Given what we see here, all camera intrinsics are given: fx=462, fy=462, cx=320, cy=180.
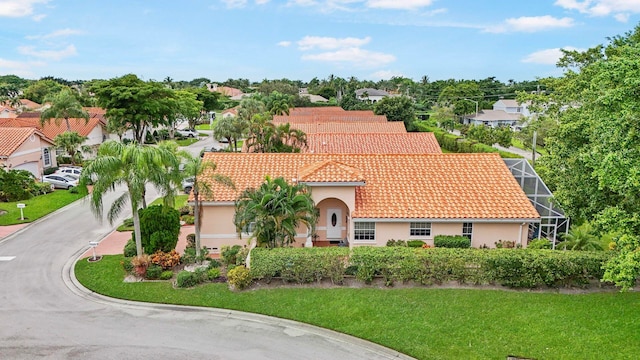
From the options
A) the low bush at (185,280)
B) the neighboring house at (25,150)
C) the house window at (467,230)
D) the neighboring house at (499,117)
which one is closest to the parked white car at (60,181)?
the neighboring house at (25,150)

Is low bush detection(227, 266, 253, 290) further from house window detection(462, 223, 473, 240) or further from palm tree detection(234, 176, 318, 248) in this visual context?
house window detection(462, 223, 473, 240)

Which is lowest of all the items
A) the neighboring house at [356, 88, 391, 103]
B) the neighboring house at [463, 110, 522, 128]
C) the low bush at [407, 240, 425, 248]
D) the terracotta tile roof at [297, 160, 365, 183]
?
the low bush at [407, 240, 425, 248]

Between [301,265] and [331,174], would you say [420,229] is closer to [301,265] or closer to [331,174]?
[331,174]

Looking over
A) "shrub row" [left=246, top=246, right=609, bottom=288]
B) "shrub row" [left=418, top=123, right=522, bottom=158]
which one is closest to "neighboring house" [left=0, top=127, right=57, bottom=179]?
"shrub row" [left=246, top=246, right=609, bottom=288]

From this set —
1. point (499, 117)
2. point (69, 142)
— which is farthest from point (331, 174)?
point (499, 117)

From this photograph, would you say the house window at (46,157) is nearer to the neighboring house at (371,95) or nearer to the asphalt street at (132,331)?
the asphalt street at (132,331)

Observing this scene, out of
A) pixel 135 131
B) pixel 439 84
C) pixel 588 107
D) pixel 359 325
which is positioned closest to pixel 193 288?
pixel 359 325

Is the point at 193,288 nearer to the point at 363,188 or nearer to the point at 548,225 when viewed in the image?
the point at 363,188
